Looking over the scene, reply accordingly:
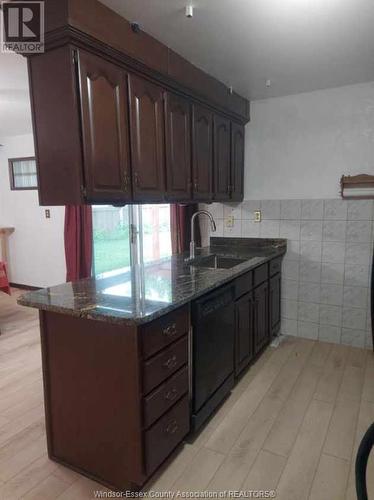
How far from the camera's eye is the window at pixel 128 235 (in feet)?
14.1

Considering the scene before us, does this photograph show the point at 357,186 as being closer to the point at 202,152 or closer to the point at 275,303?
the point at 275,303

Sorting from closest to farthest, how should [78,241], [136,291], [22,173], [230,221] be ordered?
[136,291] → [230,221] → [78,241] → [22,173]

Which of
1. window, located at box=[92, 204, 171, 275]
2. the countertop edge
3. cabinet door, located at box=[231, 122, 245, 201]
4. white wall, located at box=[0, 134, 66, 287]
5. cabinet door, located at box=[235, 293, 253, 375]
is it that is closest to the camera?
the countertop edge

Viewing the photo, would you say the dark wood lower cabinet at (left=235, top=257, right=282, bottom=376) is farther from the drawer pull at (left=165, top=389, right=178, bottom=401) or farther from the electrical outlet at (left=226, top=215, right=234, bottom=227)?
the drawer pull at (left=165, top=389, right=178, bottom=401)

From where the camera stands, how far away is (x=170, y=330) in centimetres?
169

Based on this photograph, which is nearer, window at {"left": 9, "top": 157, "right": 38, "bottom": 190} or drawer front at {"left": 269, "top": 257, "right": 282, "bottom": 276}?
drawer front at {"left": 269, "top": 257, "right": 282, "bottom": 276}

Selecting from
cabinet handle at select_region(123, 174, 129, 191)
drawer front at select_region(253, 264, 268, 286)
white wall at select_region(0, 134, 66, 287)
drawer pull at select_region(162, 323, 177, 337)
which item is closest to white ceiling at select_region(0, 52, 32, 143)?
white wall at select_region(0, 134, 66, 287)

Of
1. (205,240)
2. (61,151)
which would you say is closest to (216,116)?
(205,240)

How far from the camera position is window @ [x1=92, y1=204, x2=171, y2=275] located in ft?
14.1

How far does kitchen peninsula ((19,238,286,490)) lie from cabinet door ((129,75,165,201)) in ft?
2.01

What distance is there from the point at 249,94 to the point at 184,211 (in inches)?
54.2

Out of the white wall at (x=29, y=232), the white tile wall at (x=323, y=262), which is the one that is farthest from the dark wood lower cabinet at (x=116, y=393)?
the white wall at (x=29, y=232)

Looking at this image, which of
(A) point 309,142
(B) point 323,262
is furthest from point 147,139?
(B) point 323,262

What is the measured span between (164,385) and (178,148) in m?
1.62
